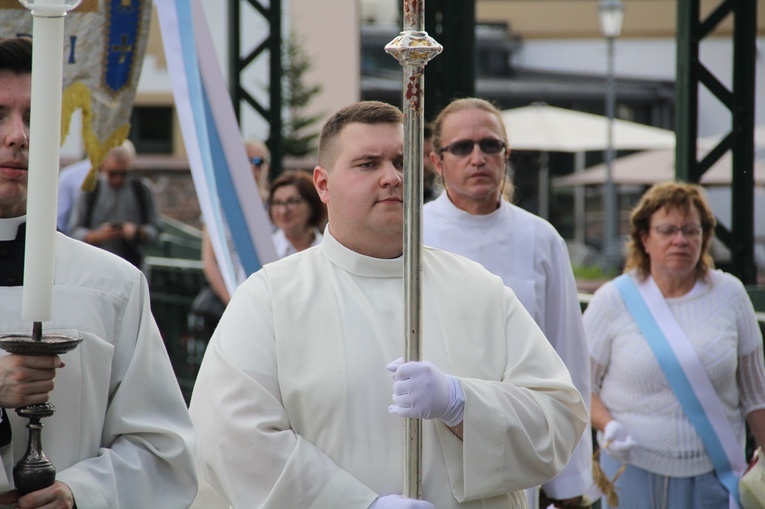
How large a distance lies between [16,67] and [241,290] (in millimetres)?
747

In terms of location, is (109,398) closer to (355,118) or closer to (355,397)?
(355,397)

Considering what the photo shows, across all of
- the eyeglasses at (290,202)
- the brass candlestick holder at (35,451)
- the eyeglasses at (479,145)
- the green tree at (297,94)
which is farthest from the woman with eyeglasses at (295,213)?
the green tree at (297,94)

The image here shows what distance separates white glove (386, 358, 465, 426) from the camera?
2400mm

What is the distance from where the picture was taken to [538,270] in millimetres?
4219

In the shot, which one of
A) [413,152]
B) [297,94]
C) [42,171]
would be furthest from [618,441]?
[297,94]

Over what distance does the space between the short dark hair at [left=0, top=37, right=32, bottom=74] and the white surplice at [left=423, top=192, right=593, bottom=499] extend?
2.14 metres

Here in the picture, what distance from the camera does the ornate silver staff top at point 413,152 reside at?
2287mm

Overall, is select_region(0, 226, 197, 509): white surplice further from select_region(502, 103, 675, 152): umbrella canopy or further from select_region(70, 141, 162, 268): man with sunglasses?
select_region(502, 103, 675, 152): umbrella canopy

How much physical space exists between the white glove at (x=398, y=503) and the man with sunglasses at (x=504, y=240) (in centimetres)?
172

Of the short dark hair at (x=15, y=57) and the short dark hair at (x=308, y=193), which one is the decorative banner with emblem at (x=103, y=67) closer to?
the short dark hair at (x=308, y=193)

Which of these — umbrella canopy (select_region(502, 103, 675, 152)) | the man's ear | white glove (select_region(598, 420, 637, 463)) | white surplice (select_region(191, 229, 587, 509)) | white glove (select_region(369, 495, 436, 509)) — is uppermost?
umbrella canopy (select_region(502, 103, 675, 152))

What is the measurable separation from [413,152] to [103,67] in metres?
2.59

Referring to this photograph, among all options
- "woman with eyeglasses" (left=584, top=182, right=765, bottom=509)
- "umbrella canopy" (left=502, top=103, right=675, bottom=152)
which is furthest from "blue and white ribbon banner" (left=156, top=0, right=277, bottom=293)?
"umbrella canopy" (left=502, top=103, right=675, bottom=152)

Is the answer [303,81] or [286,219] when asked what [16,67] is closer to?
[286,219]
